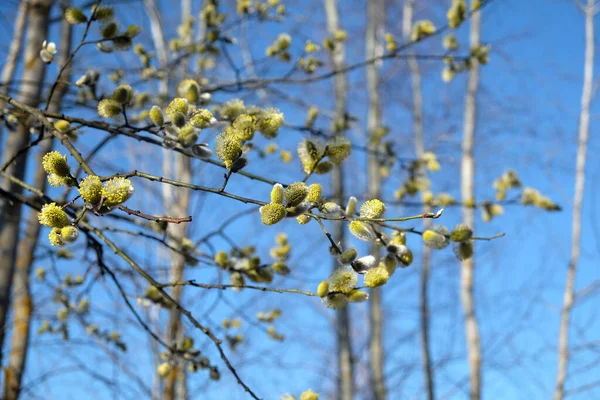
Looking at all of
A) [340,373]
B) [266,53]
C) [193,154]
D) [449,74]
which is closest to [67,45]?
[266,53]

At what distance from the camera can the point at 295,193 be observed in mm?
770

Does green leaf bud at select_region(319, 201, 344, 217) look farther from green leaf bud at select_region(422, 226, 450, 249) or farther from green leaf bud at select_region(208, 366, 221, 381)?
green leaf bud at select_region(208, 366, 221, 381)

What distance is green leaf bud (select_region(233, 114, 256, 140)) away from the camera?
92cm

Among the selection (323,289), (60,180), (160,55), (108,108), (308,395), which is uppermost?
(160,55)

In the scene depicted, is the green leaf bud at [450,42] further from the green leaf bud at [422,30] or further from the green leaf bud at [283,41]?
the green leaf bud at [283,41]

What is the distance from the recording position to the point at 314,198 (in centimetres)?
80

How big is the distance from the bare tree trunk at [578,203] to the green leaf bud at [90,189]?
4.68 metres

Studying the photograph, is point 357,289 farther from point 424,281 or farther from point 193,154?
point 424,281

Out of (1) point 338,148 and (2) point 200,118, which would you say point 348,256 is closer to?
(1) point 338,148

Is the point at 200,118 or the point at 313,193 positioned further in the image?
the point at 200,118

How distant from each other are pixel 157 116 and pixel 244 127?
0.51 feet

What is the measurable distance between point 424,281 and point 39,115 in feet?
15.3

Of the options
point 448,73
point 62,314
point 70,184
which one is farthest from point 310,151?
point 62,314

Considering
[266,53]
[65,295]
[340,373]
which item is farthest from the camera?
[340,373]
